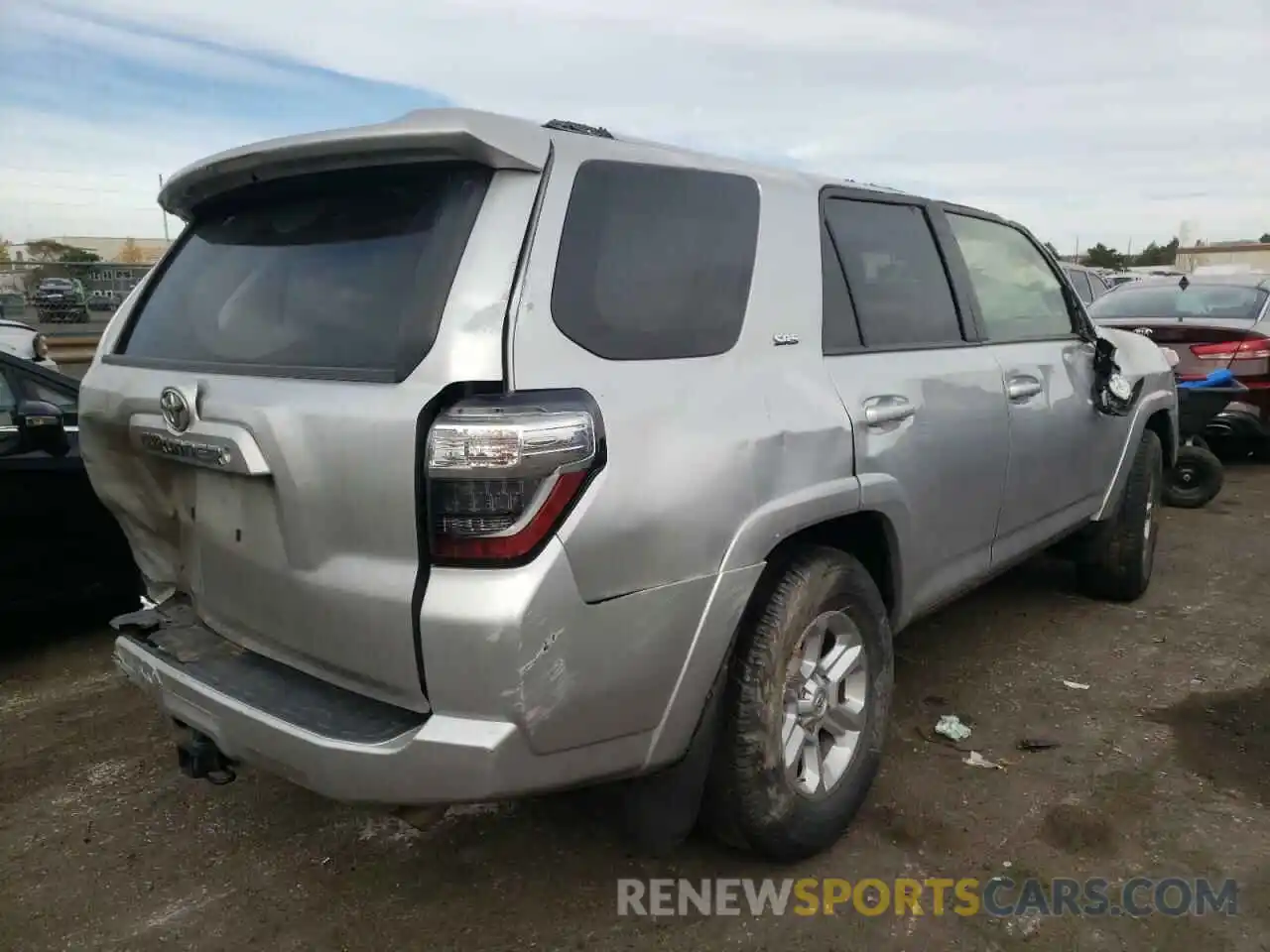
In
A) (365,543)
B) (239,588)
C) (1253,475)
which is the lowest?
(1253,475)

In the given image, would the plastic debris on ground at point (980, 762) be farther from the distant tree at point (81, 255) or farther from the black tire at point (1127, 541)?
the distant tree at point (81, 255)

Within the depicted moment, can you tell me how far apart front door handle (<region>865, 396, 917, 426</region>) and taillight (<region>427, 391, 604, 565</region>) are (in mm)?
1180

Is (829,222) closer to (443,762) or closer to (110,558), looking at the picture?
(443,762)

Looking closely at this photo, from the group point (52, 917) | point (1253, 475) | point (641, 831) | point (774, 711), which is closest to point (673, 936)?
point (641, 831)

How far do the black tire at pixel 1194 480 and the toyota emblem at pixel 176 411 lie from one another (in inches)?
268

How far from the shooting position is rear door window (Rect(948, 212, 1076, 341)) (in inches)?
150

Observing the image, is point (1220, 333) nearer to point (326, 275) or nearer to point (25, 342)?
point (326, 275)

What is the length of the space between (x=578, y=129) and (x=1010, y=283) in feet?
7.70

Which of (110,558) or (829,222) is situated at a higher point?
(829,222)

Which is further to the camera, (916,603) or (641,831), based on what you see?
(916,603)

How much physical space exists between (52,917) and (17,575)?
6.66ft

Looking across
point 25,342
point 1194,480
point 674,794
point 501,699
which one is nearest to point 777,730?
point 674,794

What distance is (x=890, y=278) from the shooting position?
3279 mm

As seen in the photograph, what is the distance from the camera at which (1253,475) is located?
853 cm
